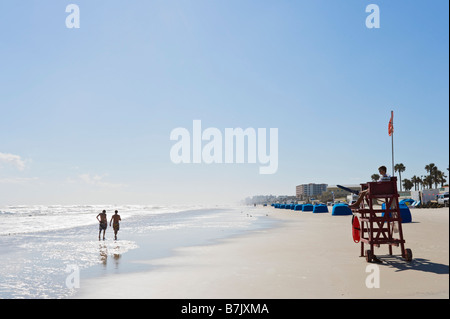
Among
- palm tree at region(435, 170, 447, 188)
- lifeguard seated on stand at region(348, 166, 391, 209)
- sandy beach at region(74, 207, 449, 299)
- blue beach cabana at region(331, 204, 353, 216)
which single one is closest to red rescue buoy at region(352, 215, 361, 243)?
sandy beach at region(74, 207, 449, 299)

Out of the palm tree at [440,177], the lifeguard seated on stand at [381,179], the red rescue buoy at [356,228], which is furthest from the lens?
the palm tree at [440,177]

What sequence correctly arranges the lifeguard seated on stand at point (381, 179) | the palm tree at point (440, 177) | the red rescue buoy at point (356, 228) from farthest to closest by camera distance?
the palm tree at point (440, 177)
the red rescue buoy at point (356, 228)
the lifeguard seated on stand at point (381, 179)

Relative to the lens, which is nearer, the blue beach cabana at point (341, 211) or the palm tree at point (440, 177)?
the blue beach cabana at point (341, 211)

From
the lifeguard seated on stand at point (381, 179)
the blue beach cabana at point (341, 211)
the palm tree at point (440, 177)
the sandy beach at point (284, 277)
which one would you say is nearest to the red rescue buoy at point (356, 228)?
the sandy beach at point (284, 277)

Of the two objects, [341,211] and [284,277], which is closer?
[284,277]

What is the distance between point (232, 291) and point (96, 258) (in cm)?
776

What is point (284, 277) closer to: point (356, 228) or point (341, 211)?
point (356, 228)

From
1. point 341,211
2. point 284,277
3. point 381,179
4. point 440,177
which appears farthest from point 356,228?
point 440,177

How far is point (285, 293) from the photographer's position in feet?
20.7

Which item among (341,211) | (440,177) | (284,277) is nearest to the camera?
(284,277)

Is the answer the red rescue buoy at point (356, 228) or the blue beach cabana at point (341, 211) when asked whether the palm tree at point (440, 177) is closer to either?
the blue beach cabana at point (341, 211)
